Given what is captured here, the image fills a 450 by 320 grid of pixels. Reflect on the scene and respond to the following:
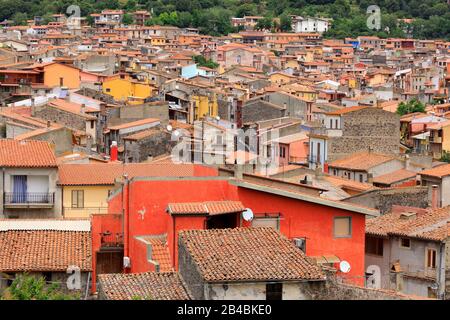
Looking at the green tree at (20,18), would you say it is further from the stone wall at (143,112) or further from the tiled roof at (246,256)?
the tiled roof at (246,256)

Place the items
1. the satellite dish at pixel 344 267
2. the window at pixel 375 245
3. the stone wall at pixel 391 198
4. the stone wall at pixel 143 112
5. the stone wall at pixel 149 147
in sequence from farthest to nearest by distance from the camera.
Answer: the stone wall at pixel 143 112, the stone wall at pixel 149 147, the stone wall at pixel 391 198, the window at pixel 375 245, the satellite dish at pixel 344 267

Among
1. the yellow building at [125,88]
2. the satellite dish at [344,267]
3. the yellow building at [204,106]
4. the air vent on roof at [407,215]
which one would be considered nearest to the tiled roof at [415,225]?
the air vent on roof at [407,215]

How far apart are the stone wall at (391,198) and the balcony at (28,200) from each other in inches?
282

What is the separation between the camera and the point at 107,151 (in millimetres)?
43250

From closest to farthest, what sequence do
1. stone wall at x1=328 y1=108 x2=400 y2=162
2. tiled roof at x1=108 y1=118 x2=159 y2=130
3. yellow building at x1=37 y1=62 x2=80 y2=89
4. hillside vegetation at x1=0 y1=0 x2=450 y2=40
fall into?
stone wall at x1=328 y1=108 x2=400 y2=162
tiled roof at x1=108 y1=118 x2=159 y2=130
yellow building at x1=37 y1=62 x2=80 y2=89
hillside vegetation at x1=0 y1=0 x2=450 y2=40

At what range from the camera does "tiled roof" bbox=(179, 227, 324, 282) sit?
12.8 m

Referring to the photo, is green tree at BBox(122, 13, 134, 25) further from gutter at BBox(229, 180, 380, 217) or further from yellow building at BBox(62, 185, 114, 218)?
gutter at BBox(229, 180, 380, 217)

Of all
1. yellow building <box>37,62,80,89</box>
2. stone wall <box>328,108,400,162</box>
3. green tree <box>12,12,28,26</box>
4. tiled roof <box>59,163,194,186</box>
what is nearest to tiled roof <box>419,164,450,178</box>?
stone wall <box>328,108,400,162</box>

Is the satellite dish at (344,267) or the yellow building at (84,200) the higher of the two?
the satellite dish at (344,267)

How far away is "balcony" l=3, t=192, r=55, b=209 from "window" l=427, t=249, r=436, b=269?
6.81 metres

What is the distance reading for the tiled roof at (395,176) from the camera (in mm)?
34781

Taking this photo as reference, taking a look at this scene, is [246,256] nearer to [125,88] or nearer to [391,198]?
[391,198]

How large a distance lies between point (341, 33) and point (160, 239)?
118m

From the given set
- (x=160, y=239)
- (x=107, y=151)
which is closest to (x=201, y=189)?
(x=160, y=239)
